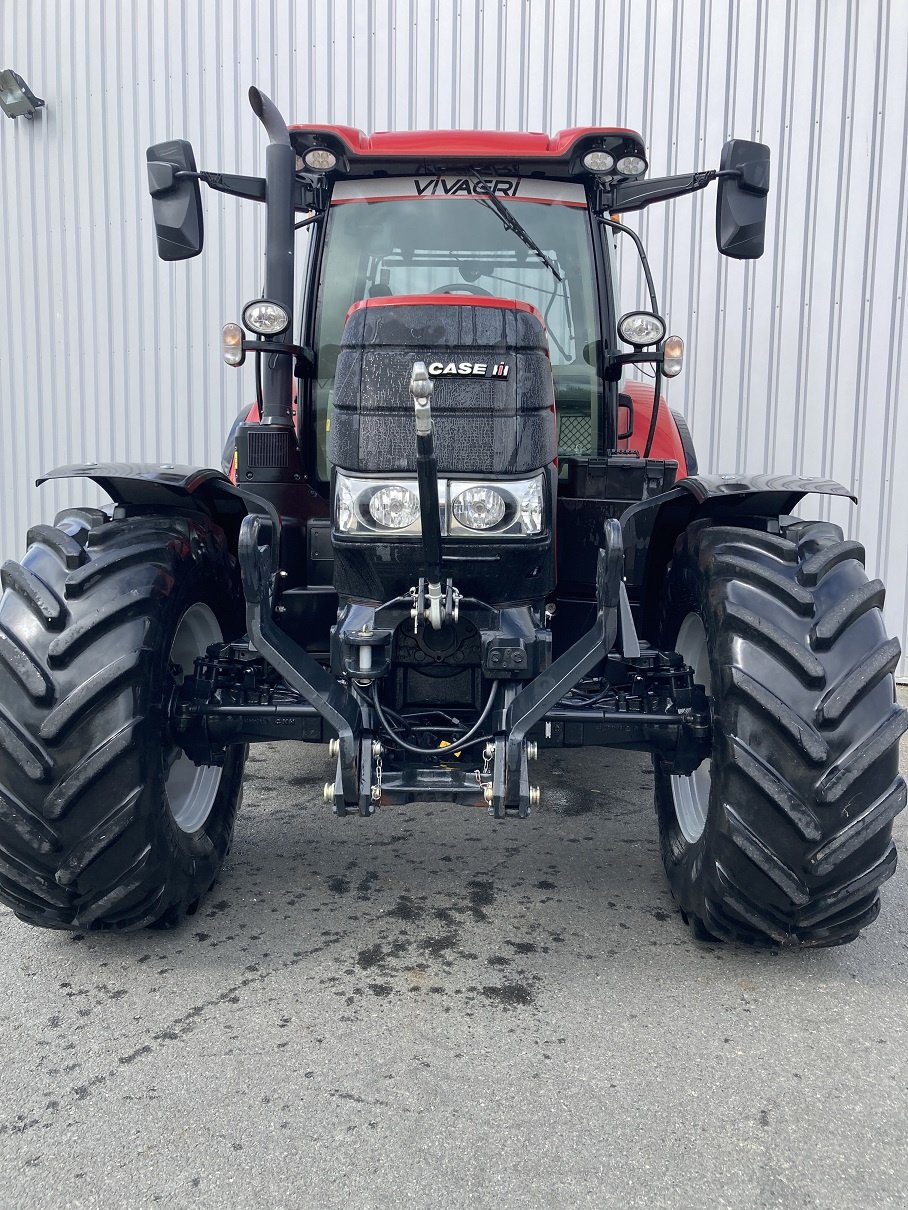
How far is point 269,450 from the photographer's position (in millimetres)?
3295

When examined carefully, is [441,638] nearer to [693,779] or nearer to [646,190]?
[693,779]

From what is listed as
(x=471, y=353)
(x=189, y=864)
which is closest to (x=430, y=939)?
(x=189, y=864)

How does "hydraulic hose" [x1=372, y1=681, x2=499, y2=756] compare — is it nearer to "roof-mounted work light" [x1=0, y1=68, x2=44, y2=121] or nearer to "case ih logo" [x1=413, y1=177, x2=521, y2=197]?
"case ih logo" [x1=413, y1=177, x2=521, y2=197]

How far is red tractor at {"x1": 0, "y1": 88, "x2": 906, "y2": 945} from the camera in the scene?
2.35 m

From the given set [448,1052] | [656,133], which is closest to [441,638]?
[448,1052]

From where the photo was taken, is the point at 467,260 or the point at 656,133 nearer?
the point at 467,260

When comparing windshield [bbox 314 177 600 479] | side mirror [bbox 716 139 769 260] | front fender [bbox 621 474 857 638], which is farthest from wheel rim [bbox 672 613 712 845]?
side mirror [bbox 716 139 769 260]

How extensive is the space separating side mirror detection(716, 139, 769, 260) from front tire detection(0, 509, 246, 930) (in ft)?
6.27

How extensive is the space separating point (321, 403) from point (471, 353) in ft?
3.23

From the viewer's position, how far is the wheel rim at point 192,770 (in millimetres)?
2984

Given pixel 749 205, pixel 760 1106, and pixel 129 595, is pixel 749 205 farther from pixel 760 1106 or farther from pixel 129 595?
pixel 760 1106

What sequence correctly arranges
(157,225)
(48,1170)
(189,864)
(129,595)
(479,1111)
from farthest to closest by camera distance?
(157,225)
(189,864)
(129,595)
(479,1111)
(48,1170)

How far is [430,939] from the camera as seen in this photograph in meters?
2.76

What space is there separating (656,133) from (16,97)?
4.27m
